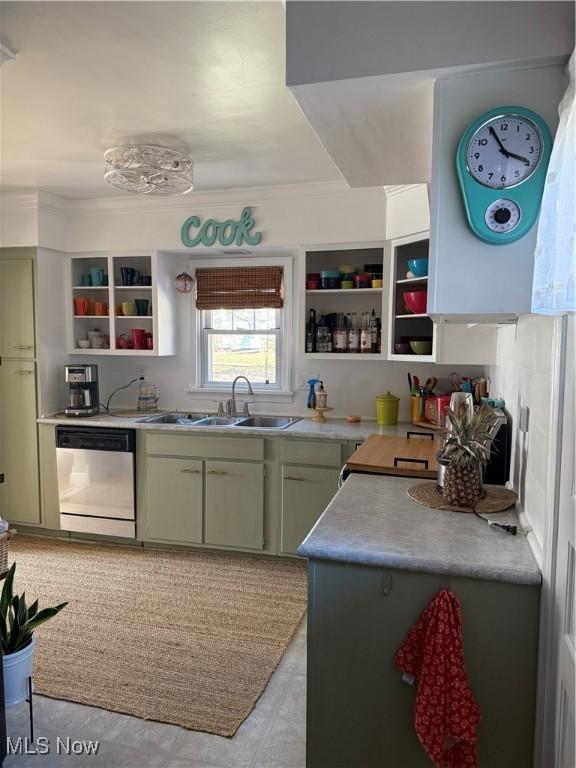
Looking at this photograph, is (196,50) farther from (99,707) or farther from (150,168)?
(99,707)

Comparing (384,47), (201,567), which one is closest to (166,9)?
(384,47)

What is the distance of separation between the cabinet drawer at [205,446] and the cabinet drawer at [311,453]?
0.59 ft

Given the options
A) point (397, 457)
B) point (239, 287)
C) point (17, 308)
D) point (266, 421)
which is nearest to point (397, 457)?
point (397, 457)

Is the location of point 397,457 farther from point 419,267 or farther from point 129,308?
point 129,308

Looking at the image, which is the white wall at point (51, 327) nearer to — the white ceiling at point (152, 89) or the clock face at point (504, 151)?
the white ceiling at point (152, 89)

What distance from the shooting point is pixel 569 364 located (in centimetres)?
126

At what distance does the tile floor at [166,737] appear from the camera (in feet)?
6.10

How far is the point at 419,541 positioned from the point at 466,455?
0.46 meters

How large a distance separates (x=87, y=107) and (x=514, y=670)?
273 cm

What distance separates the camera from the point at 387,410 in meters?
3.61

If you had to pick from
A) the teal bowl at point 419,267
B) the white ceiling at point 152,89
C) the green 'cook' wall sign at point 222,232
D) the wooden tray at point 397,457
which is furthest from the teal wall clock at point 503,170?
the green 'cook' wall sign at point 222,232

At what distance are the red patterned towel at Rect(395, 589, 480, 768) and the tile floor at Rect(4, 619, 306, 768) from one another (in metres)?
0.72

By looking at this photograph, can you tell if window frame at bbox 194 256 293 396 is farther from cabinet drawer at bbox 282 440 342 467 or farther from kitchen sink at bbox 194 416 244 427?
cabinet drawer at bbox 282 440 342 467

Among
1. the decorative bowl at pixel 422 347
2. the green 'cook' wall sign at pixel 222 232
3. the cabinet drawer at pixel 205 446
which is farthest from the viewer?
the green 'cook' wall sign at pixel 222 232
